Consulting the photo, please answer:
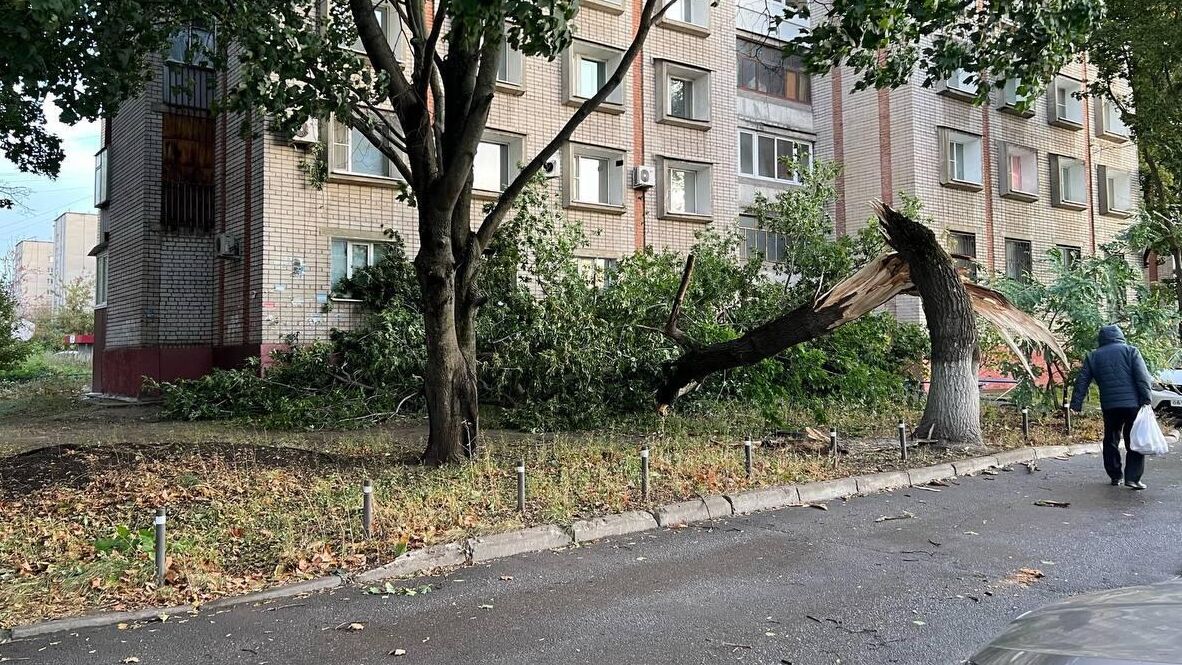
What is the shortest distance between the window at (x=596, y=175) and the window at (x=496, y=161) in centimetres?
135

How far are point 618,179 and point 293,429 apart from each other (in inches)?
396

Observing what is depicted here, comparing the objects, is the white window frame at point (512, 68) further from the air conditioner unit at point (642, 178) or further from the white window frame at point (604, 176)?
the air conditioner unit at point (642, 178)

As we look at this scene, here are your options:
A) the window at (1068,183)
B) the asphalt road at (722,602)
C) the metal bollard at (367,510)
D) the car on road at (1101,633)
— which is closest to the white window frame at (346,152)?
the metal bollard at (367,510)

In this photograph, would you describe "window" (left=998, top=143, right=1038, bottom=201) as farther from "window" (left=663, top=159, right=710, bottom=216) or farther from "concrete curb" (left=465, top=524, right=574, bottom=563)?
"concrete curb" (left=465, top=524, right=574, bottom=563)

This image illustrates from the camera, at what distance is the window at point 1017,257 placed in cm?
2447

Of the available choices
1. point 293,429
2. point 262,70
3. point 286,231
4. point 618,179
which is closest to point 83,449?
point 293,429

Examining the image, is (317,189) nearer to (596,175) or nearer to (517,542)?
(596,175)

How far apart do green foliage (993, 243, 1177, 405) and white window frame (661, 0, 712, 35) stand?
34.0 ft

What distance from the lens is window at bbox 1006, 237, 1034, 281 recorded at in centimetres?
2447

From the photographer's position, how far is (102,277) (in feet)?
66.8

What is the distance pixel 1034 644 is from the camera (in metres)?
2.42

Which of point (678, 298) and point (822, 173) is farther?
point (822, 173)

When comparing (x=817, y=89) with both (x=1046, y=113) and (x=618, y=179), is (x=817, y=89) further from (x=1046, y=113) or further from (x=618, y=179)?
(x=618, y=179)

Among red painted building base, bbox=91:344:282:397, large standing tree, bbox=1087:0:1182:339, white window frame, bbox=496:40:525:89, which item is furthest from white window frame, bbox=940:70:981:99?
red painted building base, bbox=91:344:282:397
